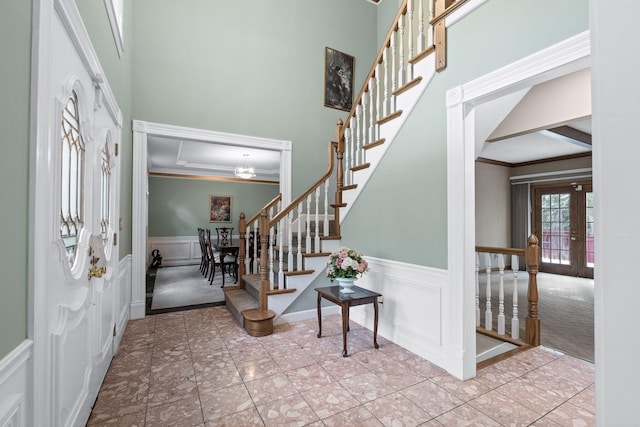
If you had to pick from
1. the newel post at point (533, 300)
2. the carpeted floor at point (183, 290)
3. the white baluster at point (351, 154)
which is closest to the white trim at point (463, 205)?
the newel post at point (533, 300)

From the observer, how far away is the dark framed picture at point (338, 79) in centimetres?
516

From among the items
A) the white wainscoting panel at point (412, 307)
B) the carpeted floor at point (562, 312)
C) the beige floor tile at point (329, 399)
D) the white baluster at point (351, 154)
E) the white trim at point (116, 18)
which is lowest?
the carpeted floor at point (562, 312)

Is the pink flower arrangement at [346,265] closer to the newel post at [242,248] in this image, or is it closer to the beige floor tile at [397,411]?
the beige floor tile at [397,411]

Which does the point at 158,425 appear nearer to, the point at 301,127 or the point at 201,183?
the point at 301,127

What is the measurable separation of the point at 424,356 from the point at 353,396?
90 cm

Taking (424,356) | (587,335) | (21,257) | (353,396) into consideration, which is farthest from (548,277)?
A: (21,257)

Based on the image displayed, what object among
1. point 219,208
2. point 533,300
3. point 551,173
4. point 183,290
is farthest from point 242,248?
point 551,173

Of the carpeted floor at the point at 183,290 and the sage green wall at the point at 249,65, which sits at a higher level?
the sage green wall at the point at 249,65

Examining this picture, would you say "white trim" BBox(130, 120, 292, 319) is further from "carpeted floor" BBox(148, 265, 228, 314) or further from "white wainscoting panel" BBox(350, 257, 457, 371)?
"white wainscoting panel" BBox(350, 257, 457, 371)

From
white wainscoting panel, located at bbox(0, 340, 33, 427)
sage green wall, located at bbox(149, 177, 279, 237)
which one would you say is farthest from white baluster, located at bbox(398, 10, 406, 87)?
sage green wall, located at bbox(149, 177, 279, 237)

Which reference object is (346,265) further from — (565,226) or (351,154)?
(565,226)

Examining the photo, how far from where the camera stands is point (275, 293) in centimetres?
342

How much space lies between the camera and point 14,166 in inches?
39.3

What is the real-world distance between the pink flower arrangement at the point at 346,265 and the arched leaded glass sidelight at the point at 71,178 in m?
2.09
